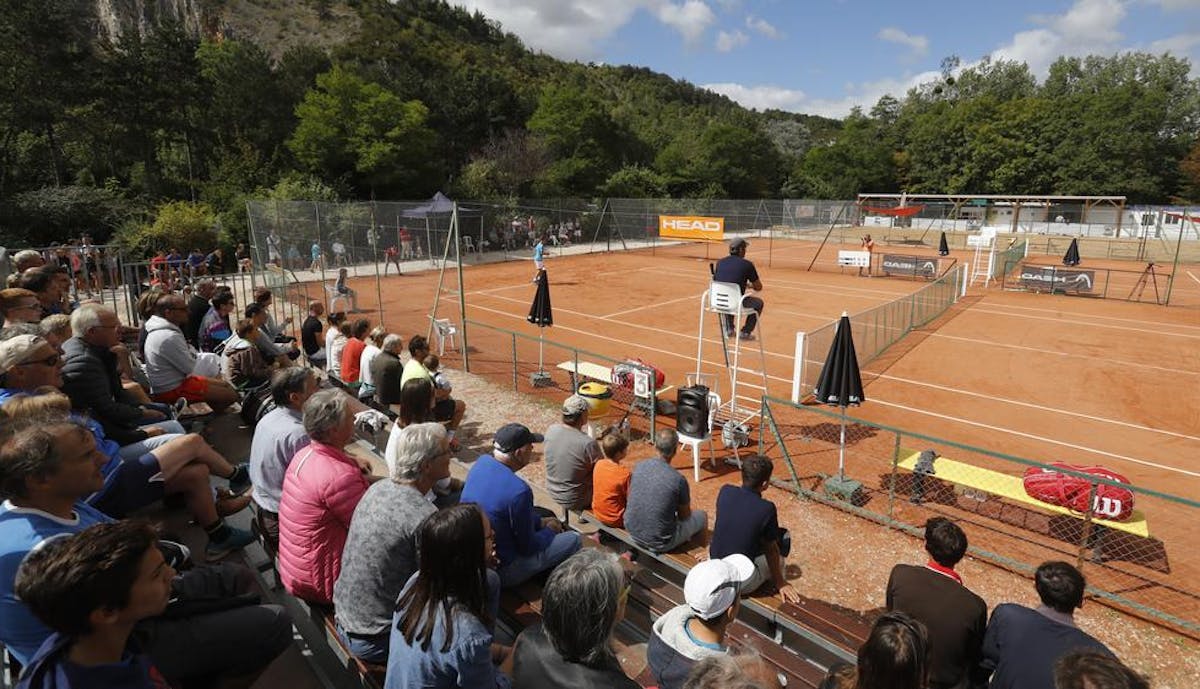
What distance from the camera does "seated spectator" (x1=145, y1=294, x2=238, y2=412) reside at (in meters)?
7.06

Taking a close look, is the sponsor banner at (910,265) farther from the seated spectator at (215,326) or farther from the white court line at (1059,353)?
the seated spectator at (215,326)

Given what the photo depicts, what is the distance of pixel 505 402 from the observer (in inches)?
463

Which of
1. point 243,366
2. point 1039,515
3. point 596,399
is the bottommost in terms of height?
point 1039,515

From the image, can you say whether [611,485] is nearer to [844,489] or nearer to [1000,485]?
[844,489]

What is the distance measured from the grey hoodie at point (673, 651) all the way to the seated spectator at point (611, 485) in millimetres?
2735

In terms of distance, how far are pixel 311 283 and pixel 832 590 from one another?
20.7 meters

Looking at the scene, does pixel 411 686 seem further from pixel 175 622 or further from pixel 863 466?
pixel 863 466

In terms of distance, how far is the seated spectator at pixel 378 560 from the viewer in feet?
11.0

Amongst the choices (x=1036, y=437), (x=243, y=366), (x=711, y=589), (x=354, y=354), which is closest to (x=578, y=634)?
(x=711, y=589)

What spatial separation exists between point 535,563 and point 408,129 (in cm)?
4476

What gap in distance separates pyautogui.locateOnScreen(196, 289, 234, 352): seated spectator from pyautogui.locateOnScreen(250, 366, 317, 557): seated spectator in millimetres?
5083

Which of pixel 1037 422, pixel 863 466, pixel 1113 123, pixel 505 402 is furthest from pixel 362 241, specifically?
pixel 1113 123

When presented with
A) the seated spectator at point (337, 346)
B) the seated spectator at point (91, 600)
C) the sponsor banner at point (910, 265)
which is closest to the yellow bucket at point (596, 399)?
the seated spectator at point (337, 346)

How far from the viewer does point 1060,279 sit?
25.9 m
